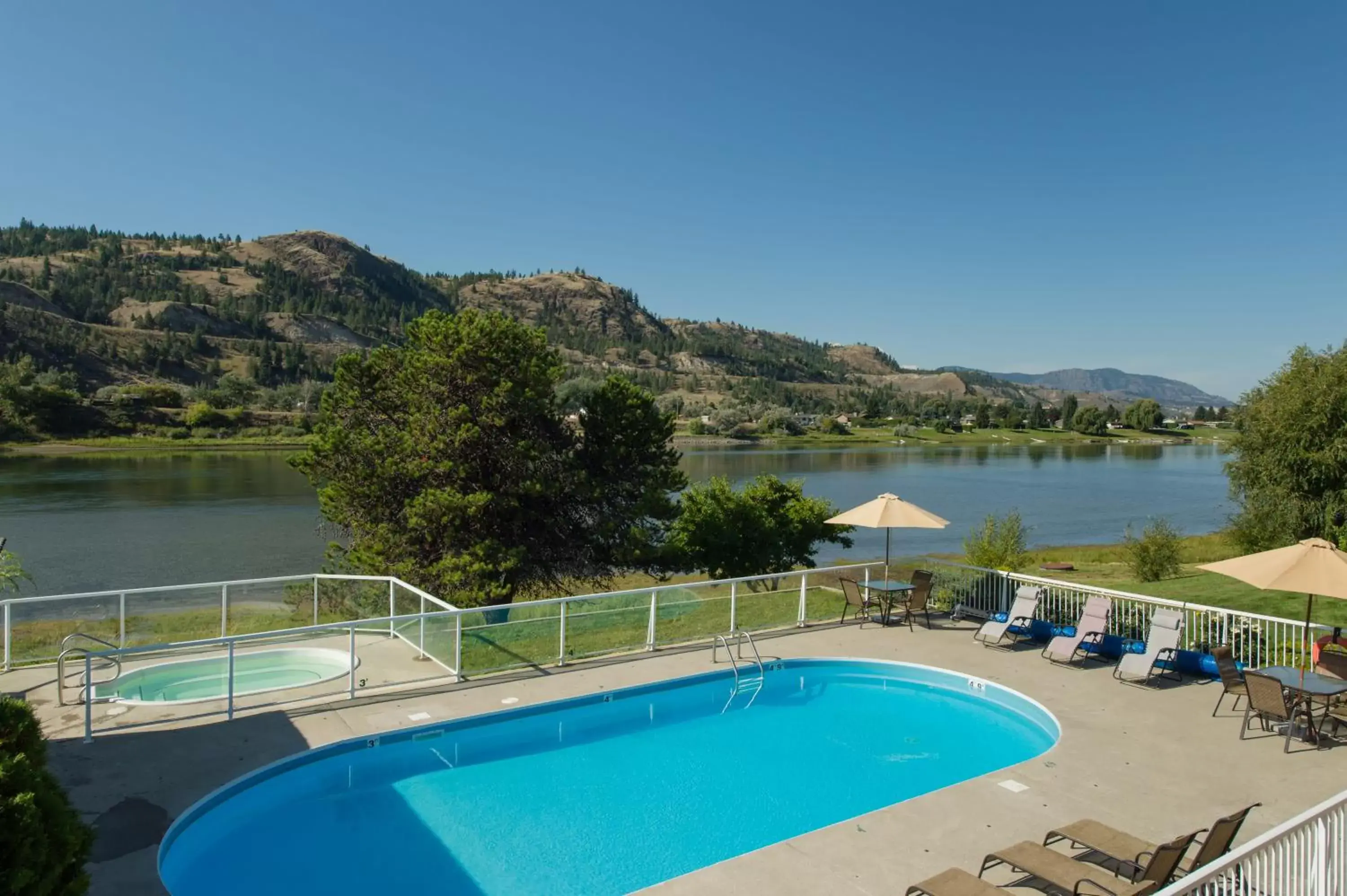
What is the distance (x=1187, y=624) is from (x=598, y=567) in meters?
12.7

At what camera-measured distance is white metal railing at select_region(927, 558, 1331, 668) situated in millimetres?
9969

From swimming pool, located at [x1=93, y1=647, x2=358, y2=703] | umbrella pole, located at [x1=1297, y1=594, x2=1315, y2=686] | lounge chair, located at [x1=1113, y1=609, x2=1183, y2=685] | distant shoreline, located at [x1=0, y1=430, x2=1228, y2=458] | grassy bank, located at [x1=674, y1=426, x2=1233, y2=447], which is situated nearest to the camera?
umbrella pole, located at [x1=1297, y1=594, x2=1315, y2=686]

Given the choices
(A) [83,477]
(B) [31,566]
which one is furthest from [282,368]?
(B) [31,566]

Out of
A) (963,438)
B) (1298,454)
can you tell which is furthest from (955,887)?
(963,438)

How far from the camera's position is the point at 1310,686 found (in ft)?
26.1

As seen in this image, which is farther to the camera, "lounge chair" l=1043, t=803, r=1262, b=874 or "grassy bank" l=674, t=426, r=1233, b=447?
"grassy bank" l=674, t=426, r=1233, b=447

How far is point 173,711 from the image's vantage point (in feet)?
27.3

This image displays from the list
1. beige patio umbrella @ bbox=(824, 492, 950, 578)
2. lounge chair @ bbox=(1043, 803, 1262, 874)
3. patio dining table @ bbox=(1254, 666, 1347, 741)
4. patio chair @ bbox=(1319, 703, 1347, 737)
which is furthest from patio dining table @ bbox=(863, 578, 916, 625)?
lounge chair @ bbox=(1043, 803, 1262, 874)

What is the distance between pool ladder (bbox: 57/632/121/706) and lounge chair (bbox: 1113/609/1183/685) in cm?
1062

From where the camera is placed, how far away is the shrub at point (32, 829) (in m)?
3.43

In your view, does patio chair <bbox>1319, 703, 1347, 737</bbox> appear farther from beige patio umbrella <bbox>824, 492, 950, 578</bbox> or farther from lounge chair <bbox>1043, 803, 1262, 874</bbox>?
beige patio umbrella <bbox>824, 492, 950, 578</bbox>

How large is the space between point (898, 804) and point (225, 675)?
6.85 metres

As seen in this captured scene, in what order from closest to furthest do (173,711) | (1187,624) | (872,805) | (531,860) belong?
(531,860)
(872,805)
(173,711)
(1187,624)

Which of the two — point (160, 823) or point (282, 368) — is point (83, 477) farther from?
point (282, 368)
